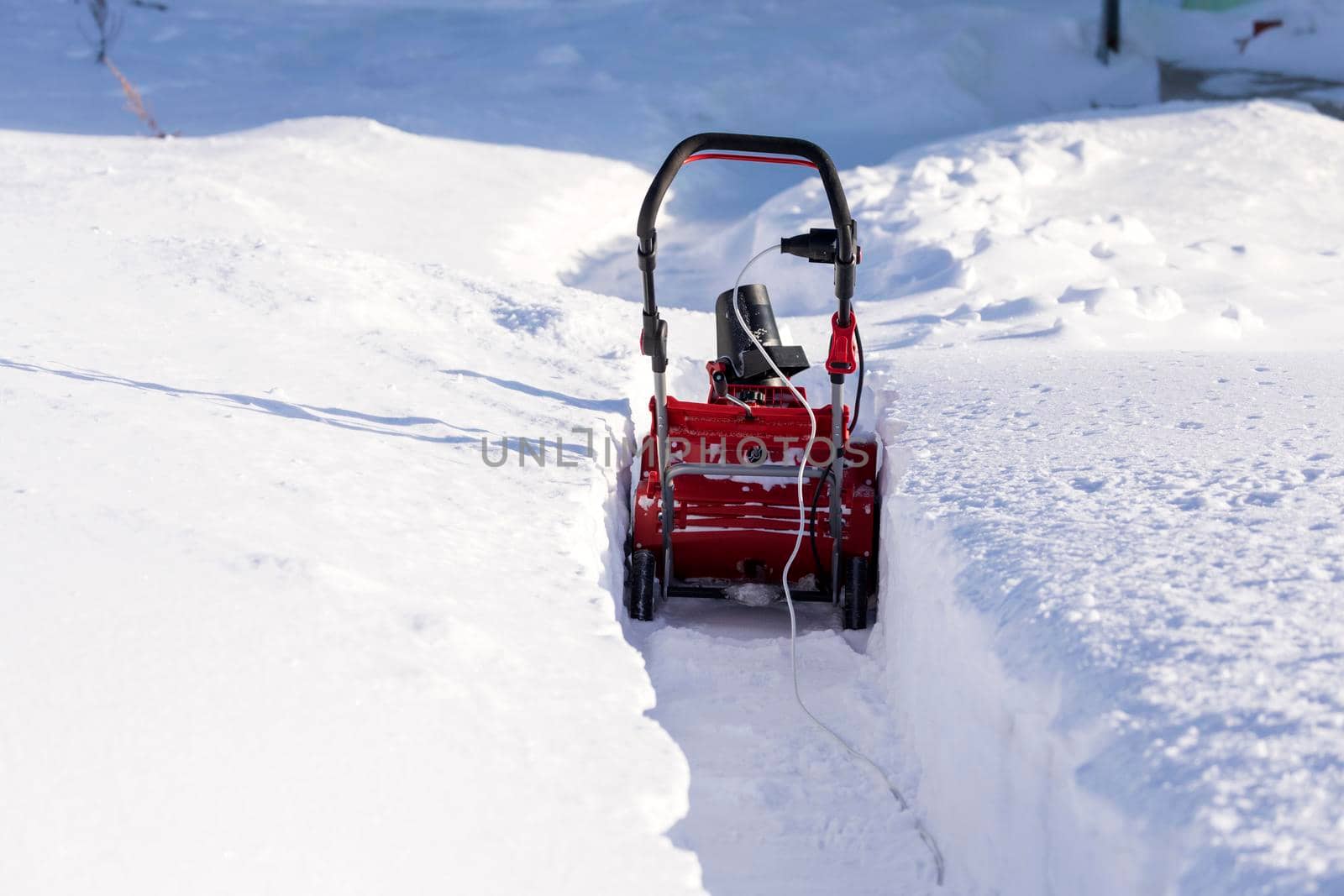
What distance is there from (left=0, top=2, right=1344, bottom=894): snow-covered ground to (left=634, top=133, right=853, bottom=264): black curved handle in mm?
757

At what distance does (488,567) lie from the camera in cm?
318

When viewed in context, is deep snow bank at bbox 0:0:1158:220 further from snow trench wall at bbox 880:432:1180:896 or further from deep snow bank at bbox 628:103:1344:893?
snow trench wall at bbox 880:432:1180:896

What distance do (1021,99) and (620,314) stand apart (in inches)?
313

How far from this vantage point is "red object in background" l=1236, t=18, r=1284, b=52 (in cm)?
1290

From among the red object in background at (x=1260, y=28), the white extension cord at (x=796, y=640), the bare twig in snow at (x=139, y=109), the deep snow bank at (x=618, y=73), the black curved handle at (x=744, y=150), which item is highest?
the red object in background at (x=1260, y=28)

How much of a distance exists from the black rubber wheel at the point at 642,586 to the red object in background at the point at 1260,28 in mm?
11834

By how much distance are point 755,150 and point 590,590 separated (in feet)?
4.19

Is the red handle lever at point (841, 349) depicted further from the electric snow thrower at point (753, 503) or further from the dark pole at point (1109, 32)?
the dark pole at point (1109, 32)

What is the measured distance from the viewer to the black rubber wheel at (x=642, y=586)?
3775 mm

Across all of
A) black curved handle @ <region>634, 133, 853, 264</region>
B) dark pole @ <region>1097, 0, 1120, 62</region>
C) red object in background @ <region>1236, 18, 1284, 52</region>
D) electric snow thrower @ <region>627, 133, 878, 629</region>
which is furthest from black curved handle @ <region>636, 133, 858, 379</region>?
red object in background @ <region>1236, 18, 1284, 52</region>

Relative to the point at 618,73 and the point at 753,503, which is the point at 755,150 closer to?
the point at 753,503

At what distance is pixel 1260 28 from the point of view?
42.5 ft

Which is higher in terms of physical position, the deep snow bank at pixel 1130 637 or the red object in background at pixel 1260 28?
the red object in background at pixel 1260 28

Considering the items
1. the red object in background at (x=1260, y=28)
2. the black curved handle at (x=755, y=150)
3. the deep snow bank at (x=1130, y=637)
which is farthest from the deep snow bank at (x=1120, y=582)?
the red object in background at (x=1260, y=28)
